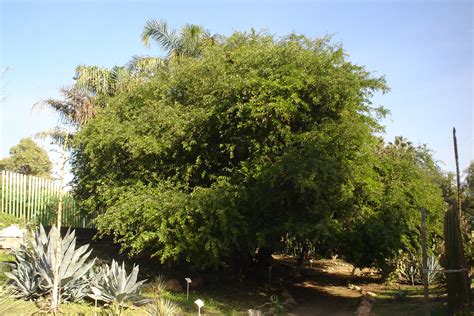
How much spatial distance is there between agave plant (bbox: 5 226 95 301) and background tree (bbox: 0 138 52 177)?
125 feet

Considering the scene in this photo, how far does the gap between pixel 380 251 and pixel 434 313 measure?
292cm

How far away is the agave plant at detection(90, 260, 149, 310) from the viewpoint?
10000mm

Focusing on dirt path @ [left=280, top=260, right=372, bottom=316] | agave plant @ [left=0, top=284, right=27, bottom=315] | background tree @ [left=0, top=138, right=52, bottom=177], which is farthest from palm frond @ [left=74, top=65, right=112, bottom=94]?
background tree @ [left=0, top=138, right=52, bottom=177]

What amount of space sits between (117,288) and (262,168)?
528 centimetres

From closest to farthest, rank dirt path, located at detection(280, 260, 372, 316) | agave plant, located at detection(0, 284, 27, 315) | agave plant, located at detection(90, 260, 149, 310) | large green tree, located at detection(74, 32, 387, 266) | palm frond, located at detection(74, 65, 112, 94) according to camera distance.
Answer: agave plant, located at detection(0, 284, 27, 315) < agave plant, located at detection(90, 260, 149, 310) < large green tree, located at detection(74, 32, 387, 266) < dirt path, located at detection(280, 260, 372, 316) < palm frond, located at detection(74, 65, 112, 94)

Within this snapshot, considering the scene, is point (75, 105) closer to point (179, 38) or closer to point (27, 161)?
point (179, 38)

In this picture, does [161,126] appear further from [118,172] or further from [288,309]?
[288,309]

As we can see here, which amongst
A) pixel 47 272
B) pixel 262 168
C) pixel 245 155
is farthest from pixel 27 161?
pixel 47 272

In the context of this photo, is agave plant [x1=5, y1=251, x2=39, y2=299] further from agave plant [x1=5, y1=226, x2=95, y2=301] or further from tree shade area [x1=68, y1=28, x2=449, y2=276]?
tree shade area [x1=68, y1=28, x2=449, y2=276]

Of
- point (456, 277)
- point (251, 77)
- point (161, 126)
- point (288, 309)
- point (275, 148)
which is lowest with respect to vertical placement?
point (288, 309)

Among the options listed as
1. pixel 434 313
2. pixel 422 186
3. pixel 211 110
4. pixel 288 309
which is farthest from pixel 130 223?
pixel 422 186

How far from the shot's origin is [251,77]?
13.8 m

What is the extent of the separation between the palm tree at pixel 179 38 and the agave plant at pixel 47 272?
13.8 meters

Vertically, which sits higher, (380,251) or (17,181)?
(17,181)
